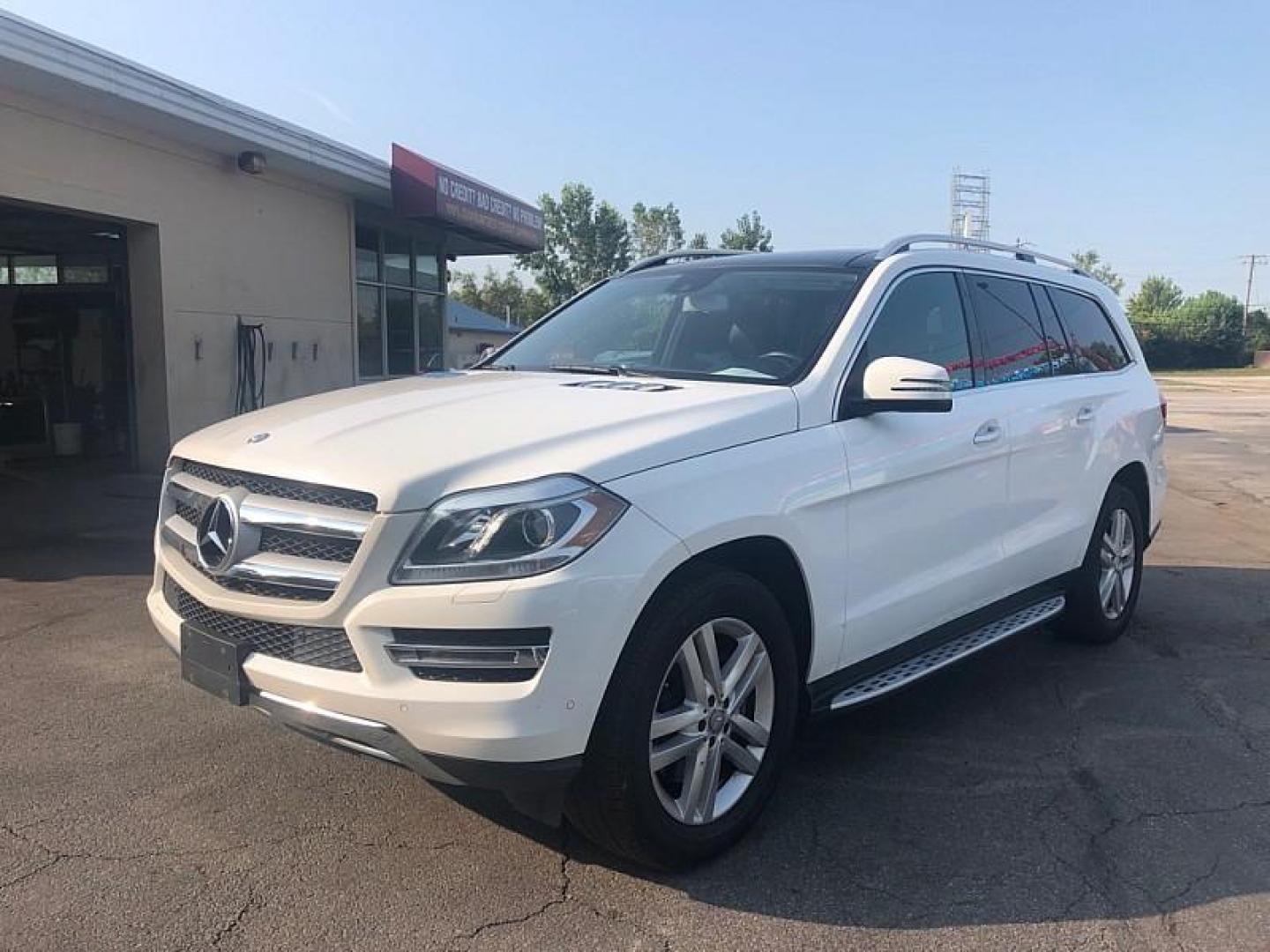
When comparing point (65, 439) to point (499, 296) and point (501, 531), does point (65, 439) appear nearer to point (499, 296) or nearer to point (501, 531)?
point (501, 531)

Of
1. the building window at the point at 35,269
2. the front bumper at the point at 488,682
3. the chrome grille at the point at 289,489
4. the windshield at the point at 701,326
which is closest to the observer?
the front bumper at the point at 488,682

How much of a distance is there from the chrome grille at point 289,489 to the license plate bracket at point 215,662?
45 centimetres

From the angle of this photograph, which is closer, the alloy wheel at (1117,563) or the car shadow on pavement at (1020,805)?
the car shadow on pavement at (1020,805)

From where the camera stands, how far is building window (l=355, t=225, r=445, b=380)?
1520cm

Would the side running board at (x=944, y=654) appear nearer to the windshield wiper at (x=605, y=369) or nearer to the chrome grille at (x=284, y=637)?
the windshield wiper at (x=605, y=369)

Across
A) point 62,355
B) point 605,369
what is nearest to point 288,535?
point 605,369

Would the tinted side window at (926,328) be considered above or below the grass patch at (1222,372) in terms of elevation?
above

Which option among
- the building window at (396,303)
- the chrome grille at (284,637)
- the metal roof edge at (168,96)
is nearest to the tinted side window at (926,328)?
the chrome grille at (284,637)

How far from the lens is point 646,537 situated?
2.84 meters

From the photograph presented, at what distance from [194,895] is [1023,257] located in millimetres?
4759

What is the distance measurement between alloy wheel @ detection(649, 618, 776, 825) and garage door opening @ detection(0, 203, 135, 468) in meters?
12.6

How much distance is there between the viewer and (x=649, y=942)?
2.84 meters

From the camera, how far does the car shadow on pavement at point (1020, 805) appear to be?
→ 10.2 ft

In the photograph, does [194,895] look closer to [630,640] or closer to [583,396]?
[630,640]
